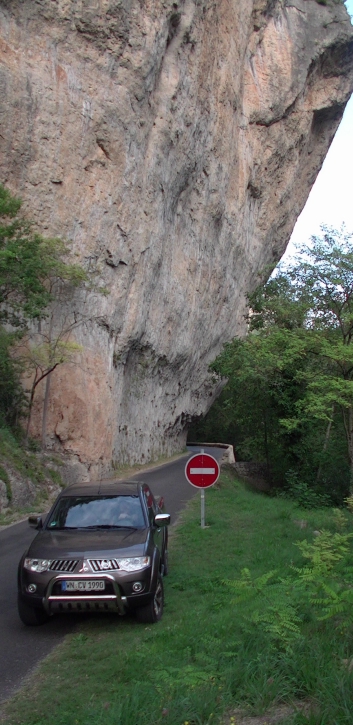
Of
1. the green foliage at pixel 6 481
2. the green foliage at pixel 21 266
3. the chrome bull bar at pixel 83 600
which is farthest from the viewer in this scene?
the green foliage at pixel 21 266

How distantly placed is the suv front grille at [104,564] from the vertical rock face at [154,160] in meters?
16.5

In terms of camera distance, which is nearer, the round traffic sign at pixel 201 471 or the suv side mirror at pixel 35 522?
the suv side mirror at pixel 35 522

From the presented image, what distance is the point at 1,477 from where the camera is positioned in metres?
15.8

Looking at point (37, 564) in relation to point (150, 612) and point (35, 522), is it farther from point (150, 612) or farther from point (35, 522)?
point (150, 612)

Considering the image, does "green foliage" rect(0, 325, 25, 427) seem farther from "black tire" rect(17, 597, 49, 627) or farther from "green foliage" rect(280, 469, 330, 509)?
"black tire" rect(17, 597, 49, 627)

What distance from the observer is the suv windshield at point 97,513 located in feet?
24.9

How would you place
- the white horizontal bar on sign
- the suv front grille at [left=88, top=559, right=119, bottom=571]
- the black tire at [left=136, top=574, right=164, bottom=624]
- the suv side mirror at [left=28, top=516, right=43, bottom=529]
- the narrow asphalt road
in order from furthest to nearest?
the white horizontal bar on sign, the suv side mirror at [left=28, top=516, right=43, bottom=529], the black tire at [left=136, top=574, right=164, bottom=624], the suv front grille at [left=88, top=559, right=119, bottom=571], the narrow asphalt road

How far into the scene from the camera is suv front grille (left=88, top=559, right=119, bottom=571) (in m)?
6.49

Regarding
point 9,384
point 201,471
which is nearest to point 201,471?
point 201,471

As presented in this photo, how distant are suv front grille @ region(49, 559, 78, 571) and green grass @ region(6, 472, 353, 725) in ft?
2.12

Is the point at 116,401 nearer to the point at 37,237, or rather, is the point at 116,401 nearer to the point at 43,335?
the point at 43,335

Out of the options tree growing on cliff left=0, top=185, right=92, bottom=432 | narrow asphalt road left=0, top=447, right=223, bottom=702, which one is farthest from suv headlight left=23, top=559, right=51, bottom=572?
tree growing on cliff left=0, top=185, right=92, bottom=432

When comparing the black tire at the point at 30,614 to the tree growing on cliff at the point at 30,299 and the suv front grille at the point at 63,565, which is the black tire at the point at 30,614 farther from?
the tree growing on cliff at the point at 30,299

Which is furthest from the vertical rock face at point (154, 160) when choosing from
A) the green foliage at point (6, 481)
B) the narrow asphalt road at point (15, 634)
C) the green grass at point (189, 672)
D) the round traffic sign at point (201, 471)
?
the green grass at point (189, 672)
